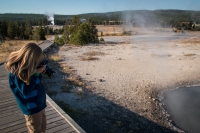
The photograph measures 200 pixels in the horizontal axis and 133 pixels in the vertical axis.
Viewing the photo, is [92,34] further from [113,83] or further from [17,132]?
[17,132]

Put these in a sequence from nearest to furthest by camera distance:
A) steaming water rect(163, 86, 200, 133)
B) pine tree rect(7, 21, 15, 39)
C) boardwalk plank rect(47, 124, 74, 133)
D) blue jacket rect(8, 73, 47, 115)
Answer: blue jacket rect(8, 73, 47, 115), boardwalk plank rect(47, 124, 74, 133), steaming water rect(163, 86, 200, 133), pine tree rect(7, 21, 15, 39)

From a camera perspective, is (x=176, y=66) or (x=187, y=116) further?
(x=176, y=66)

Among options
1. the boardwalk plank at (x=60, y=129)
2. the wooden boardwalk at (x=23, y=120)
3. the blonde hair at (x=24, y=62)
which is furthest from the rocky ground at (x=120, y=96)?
the blonde hair at (x=24, y=62)

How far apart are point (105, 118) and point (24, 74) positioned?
16.0 ft

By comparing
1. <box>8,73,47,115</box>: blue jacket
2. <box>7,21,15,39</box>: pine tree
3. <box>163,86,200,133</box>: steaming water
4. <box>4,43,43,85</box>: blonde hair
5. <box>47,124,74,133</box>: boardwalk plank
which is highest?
<box>7,21,15,39</box>: pine tree

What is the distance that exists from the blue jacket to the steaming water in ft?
19.0

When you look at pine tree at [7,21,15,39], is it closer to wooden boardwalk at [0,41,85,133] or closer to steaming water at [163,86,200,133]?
steaming water at [163,86,200,133]

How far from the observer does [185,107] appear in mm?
8344

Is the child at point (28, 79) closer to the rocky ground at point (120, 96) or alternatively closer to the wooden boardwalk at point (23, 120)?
the wooden boardwalk at point (23, 120)

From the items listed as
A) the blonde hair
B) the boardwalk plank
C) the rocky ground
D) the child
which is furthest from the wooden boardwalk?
the blonde hair

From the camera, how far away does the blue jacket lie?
2.26m

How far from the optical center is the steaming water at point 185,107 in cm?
686

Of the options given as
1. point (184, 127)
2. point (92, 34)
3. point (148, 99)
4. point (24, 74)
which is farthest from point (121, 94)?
point (92, 34)

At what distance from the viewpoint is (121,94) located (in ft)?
29.8
